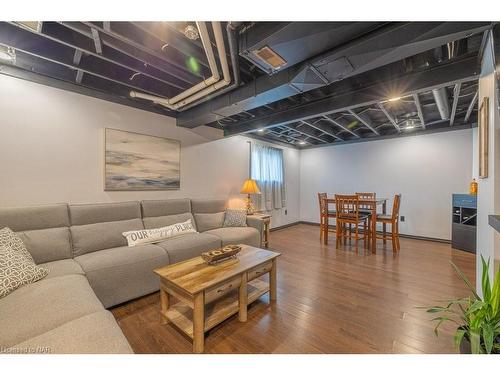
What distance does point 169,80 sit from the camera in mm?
2432

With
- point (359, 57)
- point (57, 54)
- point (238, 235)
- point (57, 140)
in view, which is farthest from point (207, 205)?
point (359, 57)

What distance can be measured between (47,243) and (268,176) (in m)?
3.99

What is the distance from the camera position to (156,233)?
2578mm

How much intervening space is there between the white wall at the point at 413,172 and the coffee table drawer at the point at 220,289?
14.9 feet

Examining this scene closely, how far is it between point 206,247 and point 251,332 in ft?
4.03

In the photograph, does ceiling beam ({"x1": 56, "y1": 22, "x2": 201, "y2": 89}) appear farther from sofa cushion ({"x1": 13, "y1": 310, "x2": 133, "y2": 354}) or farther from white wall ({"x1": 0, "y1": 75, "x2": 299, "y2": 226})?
sofa cushion ({"x1": 13, "y1": 310, "x2": 133, "y2": 354})

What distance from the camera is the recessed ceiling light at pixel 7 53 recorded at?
1.82m

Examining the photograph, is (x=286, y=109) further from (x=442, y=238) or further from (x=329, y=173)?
(x=442, y=238)

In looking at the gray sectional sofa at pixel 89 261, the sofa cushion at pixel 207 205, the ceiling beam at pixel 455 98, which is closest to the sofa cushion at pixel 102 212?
the gray sectional sofa at pixel 89 261

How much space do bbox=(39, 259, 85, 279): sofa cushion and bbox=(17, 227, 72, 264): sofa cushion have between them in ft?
0.24

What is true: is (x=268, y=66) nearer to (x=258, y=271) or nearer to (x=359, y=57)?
(x=359, y=57)

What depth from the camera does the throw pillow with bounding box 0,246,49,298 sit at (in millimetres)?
1359
